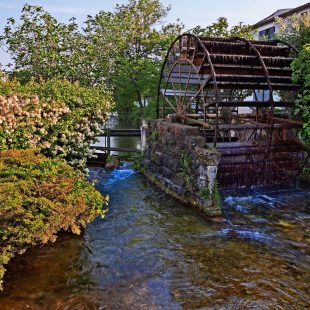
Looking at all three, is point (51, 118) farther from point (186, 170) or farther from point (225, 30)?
point (225, 30)

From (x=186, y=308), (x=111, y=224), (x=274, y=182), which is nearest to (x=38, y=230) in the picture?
(x=186, y=308)

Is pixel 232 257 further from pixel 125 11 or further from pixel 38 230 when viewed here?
pixel 125 11

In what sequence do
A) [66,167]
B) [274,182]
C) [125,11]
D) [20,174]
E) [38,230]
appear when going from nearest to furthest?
[38,230], [20,174], [66,167], [274,182], [125,11]

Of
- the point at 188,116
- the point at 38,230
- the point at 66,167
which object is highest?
the point at 188,116

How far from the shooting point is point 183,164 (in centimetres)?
850

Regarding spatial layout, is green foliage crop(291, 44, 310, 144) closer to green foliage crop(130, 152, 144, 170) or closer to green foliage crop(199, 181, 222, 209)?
green foliage crop(199, 181, 222, 209)

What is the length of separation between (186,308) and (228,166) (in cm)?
→ 492

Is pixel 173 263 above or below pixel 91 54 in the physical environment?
below

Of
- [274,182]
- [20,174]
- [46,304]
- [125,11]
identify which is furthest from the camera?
[125,11]

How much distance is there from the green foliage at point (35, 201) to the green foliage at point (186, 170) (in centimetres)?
306

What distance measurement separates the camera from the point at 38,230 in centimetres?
463

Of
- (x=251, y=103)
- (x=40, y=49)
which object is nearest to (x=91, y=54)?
(x=40, y=49)

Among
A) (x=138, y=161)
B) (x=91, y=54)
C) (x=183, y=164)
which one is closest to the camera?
(x=183, y=164)

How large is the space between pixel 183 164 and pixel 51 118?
3229 mm
